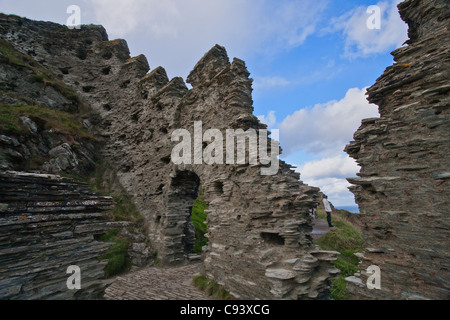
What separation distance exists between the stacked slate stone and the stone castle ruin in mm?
424

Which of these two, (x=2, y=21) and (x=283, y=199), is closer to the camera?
(x=283, y=199)

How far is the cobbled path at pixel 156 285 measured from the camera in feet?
22.5

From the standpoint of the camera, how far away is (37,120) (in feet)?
37.1

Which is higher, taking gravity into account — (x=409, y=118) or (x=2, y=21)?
(x=2, y=21)

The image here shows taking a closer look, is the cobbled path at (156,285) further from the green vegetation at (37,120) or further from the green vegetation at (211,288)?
the green vegetation at (37,120)

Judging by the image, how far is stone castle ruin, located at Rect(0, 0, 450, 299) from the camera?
408cm

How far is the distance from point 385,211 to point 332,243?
8.16m

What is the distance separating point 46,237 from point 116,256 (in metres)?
6.08

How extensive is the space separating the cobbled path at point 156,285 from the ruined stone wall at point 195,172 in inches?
33.6

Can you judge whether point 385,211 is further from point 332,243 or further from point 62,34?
point 62,34

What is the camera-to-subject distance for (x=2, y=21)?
18.6m

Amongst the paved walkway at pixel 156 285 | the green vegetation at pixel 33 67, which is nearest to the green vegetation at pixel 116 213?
the paved walkway at pixel 156 285

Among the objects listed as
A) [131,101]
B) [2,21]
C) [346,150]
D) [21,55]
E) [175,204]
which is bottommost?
[175,204]

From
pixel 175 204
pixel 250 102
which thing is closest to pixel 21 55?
pixel 175 204
